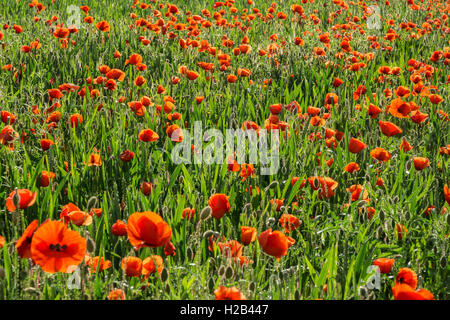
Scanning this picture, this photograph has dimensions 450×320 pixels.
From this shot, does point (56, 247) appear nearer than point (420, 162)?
Yes

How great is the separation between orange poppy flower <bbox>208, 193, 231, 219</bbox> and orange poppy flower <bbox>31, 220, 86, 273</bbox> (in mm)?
486

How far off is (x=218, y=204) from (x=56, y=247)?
0.55 metres

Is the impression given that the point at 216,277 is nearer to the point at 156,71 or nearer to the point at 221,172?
the point at 221,172

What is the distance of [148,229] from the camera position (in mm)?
1398

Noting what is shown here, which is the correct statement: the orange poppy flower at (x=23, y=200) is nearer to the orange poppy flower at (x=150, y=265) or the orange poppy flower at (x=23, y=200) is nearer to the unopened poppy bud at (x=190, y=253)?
the orange poppy flower at (x=150, y=265)

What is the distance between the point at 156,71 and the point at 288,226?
259 cm

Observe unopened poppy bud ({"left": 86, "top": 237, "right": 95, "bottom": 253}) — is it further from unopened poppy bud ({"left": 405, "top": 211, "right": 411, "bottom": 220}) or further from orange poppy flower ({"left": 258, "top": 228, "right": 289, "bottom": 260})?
unopened poppy bud ({"left": 405, "top": 211, "right": 411, "bottom": 220})

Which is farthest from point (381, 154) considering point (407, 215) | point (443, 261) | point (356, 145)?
point (443, 261)

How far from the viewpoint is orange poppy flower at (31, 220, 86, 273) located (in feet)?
4.31

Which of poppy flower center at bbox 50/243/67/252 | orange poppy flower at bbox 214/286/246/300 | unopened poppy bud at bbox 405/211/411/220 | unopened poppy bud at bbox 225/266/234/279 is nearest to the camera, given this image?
orange poppy flower at bbox 214/286/246/300

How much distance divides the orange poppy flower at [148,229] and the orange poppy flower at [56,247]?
0.14 metres

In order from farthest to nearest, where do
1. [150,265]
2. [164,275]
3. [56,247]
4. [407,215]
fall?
[407,215], [150,265], [164,275], [56,247]

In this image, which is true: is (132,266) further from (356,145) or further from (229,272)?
(356,145)

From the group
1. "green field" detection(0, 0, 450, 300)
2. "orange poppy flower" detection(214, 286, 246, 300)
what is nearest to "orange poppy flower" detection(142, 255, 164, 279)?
"green field" detection(0, 0, 450, 300)
